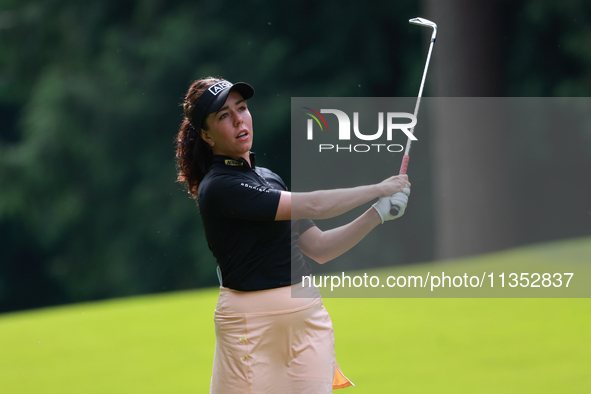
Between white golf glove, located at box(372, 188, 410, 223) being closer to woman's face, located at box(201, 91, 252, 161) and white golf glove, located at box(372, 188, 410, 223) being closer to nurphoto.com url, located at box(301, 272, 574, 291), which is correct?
woman's face, located at box(201, 91, 252, 161)

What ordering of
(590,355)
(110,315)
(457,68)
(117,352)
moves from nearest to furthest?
(590,355)
(117,352)
(110,315)
(457,68)

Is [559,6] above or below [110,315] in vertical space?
above

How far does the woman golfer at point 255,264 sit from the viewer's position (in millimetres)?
1865

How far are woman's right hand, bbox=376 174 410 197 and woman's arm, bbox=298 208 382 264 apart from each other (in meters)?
0.10

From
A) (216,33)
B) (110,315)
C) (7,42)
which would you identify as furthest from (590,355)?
(7,42)

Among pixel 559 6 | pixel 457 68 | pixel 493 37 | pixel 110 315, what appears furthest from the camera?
pixel 559 6

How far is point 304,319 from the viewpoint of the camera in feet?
6.31

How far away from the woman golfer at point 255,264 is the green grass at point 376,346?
4.21ft

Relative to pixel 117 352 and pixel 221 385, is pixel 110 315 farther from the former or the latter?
pixel 221 385

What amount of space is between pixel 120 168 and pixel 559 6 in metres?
6.05

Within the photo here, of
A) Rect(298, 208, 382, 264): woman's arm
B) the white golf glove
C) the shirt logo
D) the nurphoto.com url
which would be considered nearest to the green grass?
the nurphoto.com url

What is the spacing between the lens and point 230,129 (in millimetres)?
1951

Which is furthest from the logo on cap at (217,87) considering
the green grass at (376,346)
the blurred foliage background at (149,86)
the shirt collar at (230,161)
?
the blurred foliage background at (149,86)

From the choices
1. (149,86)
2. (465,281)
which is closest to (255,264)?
(465,281)
